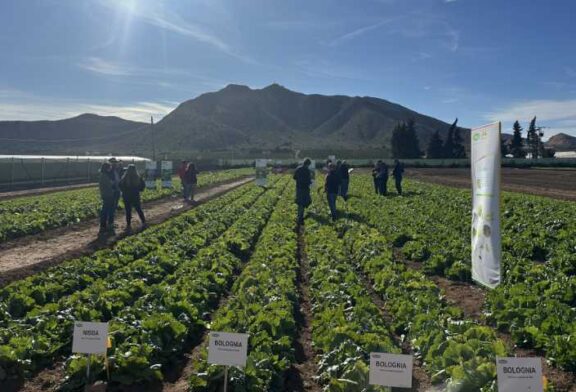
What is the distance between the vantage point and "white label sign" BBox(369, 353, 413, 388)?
531cm

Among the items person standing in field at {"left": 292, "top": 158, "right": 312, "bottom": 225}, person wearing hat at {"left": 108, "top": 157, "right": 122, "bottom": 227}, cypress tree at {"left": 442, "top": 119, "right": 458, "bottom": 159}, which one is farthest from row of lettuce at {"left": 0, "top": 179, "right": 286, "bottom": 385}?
cypress tree at {"left": 442, "top": 119, "right": 458, "bottom": 159}

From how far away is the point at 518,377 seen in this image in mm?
5098

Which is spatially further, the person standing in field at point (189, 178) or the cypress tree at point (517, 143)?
the cypress tree at point (517, 143)

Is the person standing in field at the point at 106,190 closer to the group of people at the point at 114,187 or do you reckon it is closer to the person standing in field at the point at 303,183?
the group of people at the point at 114,187

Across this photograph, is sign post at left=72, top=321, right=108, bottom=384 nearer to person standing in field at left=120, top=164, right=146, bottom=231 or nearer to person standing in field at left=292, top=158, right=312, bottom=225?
person standing in field at left=120, top=164, right=146, bottom=231

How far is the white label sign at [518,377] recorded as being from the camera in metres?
5.09

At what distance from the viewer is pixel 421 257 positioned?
14422 millimetres

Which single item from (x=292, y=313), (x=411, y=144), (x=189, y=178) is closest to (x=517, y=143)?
(x=411, y=144)

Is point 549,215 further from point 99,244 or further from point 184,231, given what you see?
point 99,244

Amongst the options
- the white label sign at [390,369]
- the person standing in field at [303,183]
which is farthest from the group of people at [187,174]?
the white label sign at [390,369]

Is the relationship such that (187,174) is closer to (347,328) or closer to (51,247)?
(51,247)

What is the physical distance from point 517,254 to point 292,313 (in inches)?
309

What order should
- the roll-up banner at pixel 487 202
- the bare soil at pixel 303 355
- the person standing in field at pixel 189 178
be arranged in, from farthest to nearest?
the person standing in field at pixel 189 178 < the roll-up banner at pixel 487 202 < the bare soil at pixel 303 355

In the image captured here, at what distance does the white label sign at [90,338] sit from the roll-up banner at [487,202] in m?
6.50
